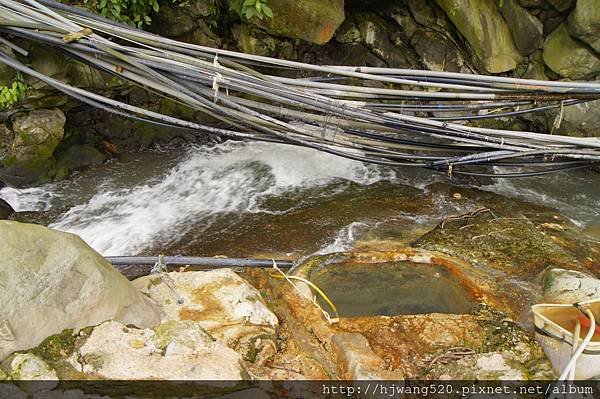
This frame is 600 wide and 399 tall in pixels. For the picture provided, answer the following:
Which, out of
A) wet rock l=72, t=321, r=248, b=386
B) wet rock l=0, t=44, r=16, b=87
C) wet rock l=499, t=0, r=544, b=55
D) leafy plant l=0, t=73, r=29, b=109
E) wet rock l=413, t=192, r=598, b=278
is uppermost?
wet rock l=499, t=0, r=544, b=55

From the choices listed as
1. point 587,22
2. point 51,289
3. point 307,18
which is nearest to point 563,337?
point 51,289

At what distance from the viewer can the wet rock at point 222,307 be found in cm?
285

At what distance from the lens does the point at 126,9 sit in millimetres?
4867

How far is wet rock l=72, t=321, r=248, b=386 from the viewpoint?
7.97ft

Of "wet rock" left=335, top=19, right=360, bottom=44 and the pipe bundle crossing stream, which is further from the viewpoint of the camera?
"wet rock" left=335, top=19, right=360, bottom=44

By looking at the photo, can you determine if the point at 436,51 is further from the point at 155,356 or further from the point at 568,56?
the point at 155,356

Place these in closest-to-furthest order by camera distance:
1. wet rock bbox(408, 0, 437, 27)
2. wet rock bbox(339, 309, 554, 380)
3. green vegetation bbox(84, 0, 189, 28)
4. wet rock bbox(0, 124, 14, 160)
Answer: wet rock bbox(339, 309, 554, 380), green vegetation bbox(84, 0, 189, 28), wet rock bbox(0, 124, 14, 160), wet rock bbox(408, 0, 437, 27)

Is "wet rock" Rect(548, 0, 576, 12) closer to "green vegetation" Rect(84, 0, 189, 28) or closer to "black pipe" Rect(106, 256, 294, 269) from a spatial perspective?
"green vegetation" Rect(84, 0, 189, 28)

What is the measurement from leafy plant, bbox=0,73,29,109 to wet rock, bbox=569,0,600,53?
6693mm

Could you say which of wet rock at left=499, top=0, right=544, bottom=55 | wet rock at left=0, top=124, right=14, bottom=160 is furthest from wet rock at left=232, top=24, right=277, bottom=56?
wet rock at left=499, top=0, right=544, bottom=55

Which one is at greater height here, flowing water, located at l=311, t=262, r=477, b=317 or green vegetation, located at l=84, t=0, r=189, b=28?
green vegetation, located at l=84, t=0, r=189, b=28

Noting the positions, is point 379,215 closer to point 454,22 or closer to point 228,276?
point 228,276

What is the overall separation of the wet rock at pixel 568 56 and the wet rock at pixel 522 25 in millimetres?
197

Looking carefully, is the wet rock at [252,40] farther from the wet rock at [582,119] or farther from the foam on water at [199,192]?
the wet rock at [582,119]
